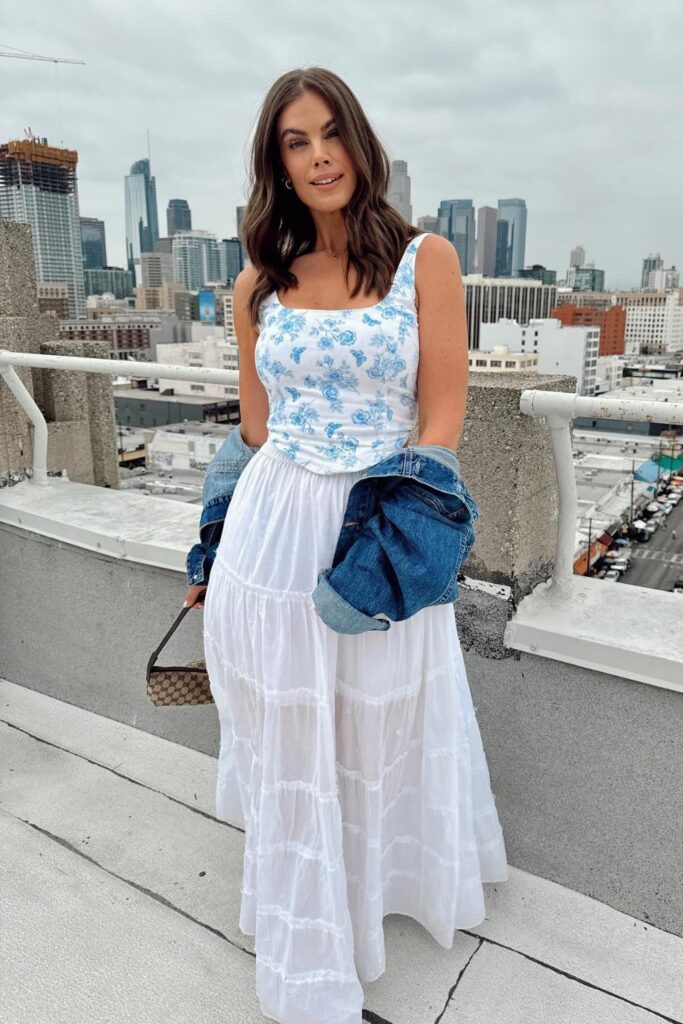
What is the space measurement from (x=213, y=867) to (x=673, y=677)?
1195mm

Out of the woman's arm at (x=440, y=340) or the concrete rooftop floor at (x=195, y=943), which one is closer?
the woman's arm at (x=440, y=340)

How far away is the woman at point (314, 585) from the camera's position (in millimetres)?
1126

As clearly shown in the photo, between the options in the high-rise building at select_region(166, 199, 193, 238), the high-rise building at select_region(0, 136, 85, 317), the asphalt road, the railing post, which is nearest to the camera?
the railing post

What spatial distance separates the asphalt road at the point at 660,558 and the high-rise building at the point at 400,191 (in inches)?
641

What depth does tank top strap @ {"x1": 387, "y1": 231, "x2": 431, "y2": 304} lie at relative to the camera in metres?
1.12

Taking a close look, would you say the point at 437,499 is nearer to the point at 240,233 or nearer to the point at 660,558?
the point at 240,233

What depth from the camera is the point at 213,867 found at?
1.79 m

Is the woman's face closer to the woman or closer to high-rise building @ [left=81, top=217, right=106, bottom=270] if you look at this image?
the woman

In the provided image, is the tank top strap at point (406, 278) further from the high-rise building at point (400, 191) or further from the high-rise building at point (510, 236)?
the high-rise building at point (510, 236)

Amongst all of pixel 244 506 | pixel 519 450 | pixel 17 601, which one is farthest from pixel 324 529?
pixel 17 601

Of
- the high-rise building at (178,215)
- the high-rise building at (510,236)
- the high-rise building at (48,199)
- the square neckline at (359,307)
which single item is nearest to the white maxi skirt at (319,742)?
the square neckline at (359,307)

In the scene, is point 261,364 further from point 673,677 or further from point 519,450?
point 673,677

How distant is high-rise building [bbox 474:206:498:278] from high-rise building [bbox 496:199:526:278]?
7.95m

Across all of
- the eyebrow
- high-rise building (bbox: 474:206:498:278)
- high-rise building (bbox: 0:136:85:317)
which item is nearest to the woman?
the eyebrow
